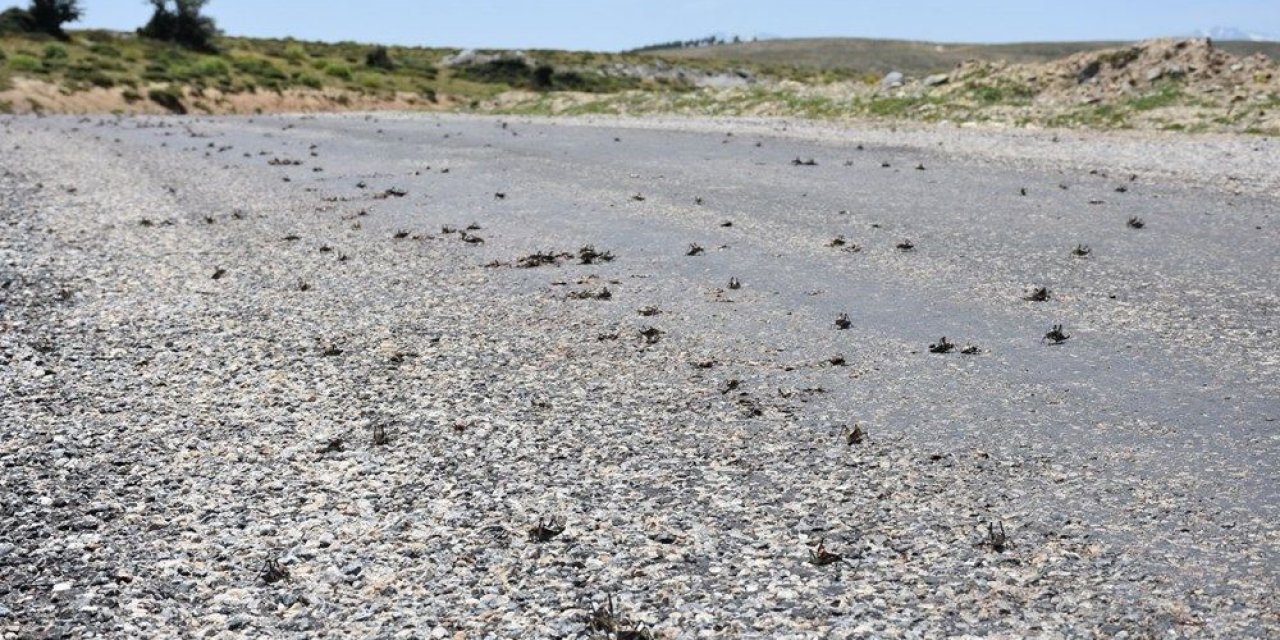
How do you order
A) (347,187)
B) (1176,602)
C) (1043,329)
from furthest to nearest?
(347,187), (1043,329), (1176,602)

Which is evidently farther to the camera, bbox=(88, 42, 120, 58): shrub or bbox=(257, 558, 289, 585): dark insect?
bbox=(88, 42, 120, 58): shrub

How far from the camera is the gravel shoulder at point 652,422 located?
20.0 feet

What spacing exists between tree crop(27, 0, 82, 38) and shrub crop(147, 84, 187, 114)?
34.7 meters

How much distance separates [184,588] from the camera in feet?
20.9

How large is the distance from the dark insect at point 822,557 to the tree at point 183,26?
99.3 metres

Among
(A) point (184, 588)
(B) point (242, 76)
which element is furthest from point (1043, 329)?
(B) point (242, 76)

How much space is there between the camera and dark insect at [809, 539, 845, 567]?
249 inches

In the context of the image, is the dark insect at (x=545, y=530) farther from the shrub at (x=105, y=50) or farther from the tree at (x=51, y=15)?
the tree at (x=51, y=15)

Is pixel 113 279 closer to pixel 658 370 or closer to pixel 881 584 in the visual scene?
pixel 658 370

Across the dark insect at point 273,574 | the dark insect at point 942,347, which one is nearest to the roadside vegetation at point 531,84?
the dark insect at point 942,347

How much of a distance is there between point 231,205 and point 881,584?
18816 millimetres

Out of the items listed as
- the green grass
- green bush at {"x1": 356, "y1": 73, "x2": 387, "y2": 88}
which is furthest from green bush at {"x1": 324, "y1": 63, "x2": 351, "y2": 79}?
the green grass

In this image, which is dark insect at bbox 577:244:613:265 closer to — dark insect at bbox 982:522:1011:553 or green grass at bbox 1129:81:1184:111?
dark insect at bbox 982:522:1011:553

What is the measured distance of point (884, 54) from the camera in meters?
Result: 179
